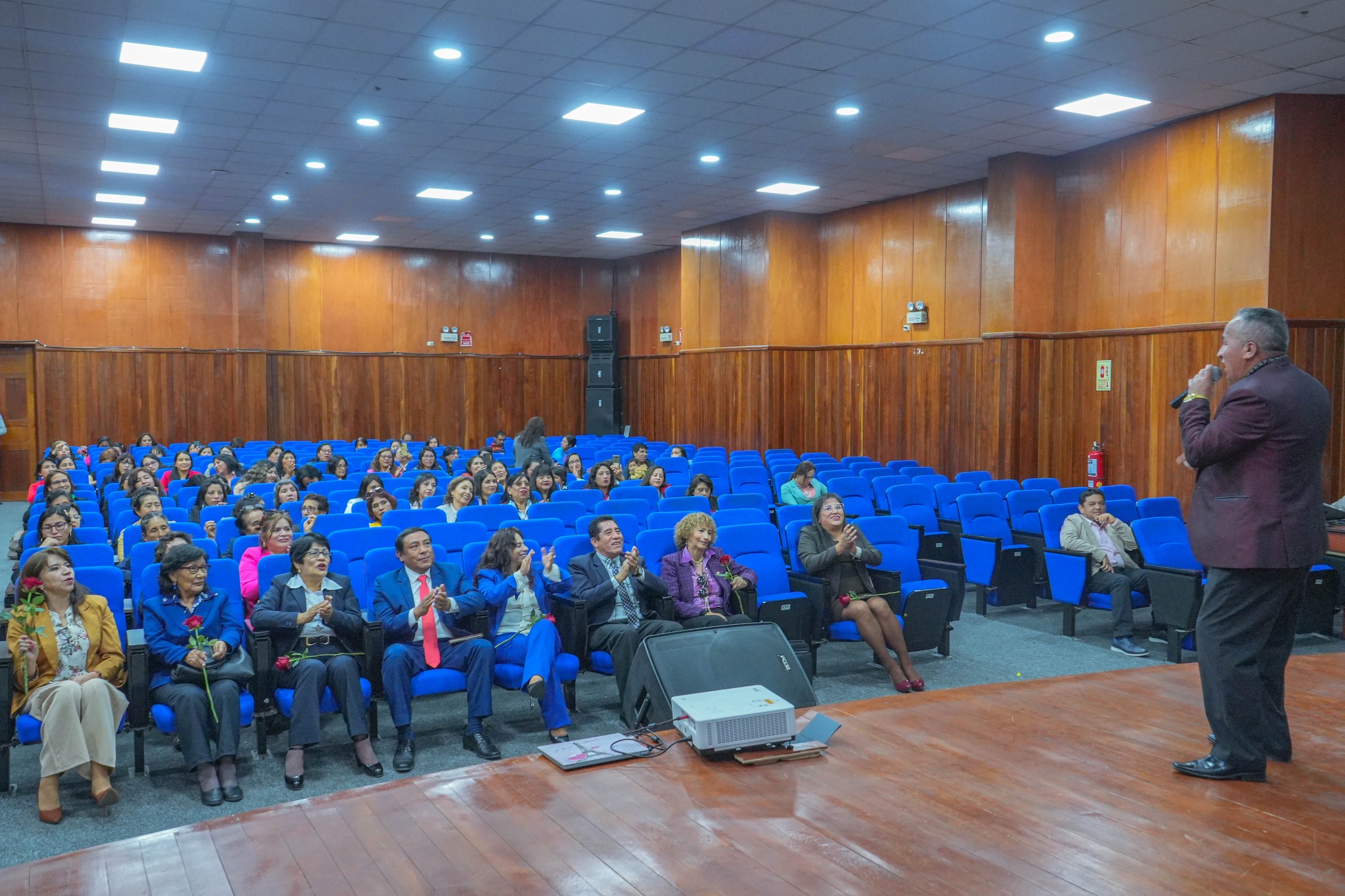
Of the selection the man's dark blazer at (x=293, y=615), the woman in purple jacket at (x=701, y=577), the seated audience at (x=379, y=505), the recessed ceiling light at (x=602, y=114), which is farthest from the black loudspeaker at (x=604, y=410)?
the man's dark blazer at (x=293, y=615)

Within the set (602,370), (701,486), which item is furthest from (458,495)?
(602,370)

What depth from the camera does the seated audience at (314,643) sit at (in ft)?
14.3


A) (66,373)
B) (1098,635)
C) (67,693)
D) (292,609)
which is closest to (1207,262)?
(1098,635)

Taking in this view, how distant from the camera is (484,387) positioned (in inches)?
738

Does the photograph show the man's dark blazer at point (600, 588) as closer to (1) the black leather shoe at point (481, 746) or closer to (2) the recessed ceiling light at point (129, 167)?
(1) the black leather shoe at point (481, 746)

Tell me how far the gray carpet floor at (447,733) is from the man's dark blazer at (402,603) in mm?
537

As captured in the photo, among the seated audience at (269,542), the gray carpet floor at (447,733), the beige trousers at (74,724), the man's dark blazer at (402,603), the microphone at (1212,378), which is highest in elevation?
the microphone at (1212,378)

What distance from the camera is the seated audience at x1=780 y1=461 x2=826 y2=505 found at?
8.40 meters

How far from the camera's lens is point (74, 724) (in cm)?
396

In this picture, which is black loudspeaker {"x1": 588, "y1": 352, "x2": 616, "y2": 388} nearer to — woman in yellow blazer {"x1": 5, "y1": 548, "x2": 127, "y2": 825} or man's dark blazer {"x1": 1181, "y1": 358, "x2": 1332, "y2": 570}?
woman in yellow blazer {"x1": 5, "y1": 548, "x2": 127, "y2": 825}

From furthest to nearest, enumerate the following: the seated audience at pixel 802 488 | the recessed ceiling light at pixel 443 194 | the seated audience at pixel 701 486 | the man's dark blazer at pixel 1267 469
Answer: the recessed ceiling light at pixel 443 194
the seated audience at pixel 802 488
the seated audience at pixel 701 486
the man's dark blazer at pixel 1267 469

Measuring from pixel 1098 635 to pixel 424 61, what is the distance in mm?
6581

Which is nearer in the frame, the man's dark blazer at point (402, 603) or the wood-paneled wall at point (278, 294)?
the man's dark blazer at point (402, 603)

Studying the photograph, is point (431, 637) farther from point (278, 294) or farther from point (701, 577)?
point (278, 294)
